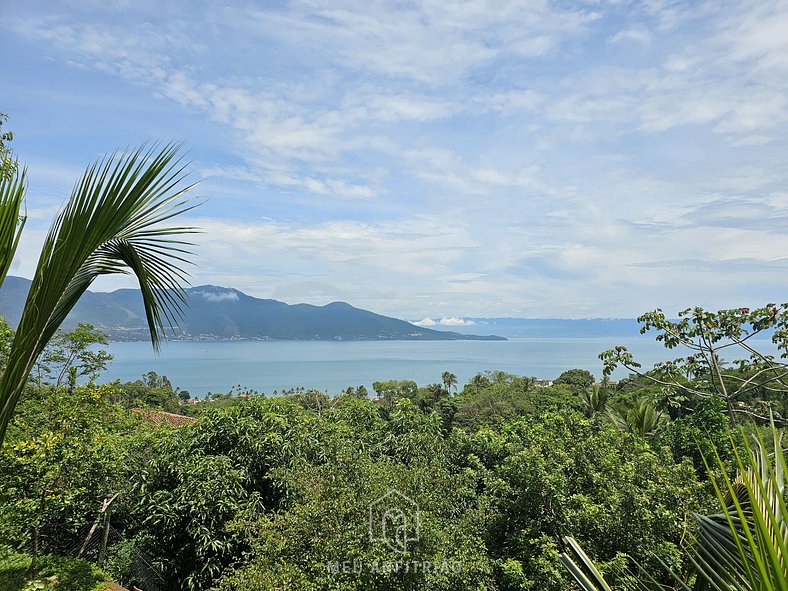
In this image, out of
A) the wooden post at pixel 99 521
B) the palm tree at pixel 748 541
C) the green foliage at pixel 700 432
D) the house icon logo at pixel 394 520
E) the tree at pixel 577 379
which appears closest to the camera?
the palm tree at pixel 748 541

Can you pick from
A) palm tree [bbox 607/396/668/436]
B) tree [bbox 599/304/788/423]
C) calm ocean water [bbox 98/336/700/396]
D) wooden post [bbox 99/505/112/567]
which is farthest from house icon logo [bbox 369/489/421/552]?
calm ocean water [bbox 98/336/700/396]

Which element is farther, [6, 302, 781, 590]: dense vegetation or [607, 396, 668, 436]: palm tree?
[607, 396, 668, 436]: palm tree

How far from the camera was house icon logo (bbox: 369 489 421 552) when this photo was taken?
3.95 meters

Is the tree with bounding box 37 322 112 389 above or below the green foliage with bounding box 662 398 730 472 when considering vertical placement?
above

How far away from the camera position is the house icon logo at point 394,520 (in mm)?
3953

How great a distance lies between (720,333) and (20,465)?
9285 millimetres

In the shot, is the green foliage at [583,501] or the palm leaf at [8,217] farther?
the green foliage at [583,501]

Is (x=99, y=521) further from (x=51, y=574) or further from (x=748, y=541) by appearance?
(x=748, y=541)

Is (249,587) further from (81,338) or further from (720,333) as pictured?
(720,333)

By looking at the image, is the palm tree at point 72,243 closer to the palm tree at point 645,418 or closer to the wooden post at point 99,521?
the wooden post at point 99,521

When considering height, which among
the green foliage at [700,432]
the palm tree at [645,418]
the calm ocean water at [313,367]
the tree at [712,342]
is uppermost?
the tree at [712,342]

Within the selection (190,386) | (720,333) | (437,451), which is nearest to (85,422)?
(437,451)

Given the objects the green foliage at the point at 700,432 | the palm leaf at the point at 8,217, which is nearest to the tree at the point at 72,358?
the palm leaf at the point at 8,217

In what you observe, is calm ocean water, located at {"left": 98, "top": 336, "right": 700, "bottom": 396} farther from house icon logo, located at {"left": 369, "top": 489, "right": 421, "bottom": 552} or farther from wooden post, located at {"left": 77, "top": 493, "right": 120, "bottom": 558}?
house icon logo, located at {"left": 369, "top": 489, "right": 421, "bottom": 552}
